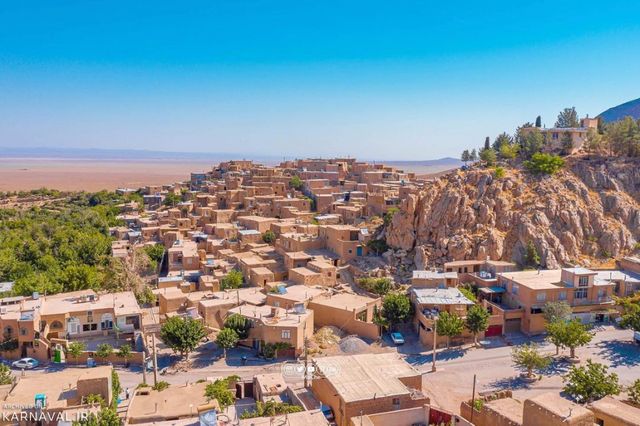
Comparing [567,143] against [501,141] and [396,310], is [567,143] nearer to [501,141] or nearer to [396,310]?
[501,141]

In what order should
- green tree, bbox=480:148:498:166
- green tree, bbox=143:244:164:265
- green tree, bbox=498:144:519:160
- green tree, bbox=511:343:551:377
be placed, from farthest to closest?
green tree, bbox=498:144:519:160
green tree, bbox=480:148:498:166
green tree, bbox=143:244:164:265
green tree, bbox=511:343:551:377

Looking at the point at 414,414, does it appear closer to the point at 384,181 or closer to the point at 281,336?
the point at 281,336

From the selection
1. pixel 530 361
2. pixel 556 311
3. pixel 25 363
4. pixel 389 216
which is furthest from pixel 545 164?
pixel 25 363

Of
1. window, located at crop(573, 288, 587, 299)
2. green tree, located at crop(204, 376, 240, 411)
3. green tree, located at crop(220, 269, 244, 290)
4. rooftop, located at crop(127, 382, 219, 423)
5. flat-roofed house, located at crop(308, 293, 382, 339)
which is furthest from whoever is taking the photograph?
green tree, located at crop(220, 269, 244, 290)

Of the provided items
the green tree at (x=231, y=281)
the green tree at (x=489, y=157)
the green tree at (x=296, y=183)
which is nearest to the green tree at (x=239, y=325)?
the green tree at (x=231, y=281)

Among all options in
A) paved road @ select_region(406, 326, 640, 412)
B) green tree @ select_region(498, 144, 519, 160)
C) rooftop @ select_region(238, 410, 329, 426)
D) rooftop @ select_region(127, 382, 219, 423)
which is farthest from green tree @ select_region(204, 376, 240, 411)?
green tree @ select_region(498, 144, 519, 160)

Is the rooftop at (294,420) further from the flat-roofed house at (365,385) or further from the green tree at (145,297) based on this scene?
the green tree at (145,297)

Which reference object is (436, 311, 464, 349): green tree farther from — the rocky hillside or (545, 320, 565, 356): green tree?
the rocky hillside
